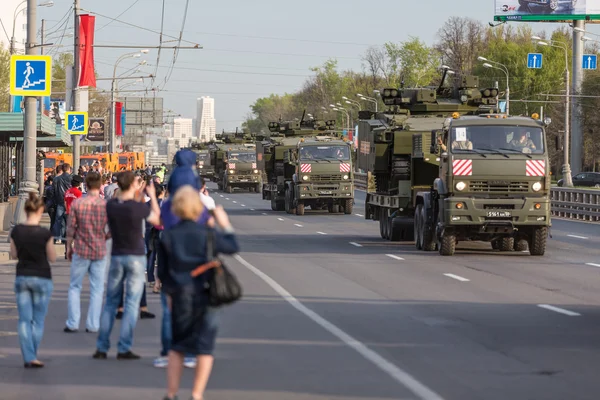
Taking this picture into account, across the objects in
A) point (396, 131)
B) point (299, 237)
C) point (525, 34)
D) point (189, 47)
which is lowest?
point (299, 237)

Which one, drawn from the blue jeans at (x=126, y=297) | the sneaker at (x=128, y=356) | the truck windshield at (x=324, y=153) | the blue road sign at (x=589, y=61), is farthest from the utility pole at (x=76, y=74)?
the blue road sign at (x=589, y=61)

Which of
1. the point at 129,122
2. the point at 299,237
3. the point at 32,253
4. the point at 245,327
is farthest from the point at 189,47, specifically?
the point at 129,122

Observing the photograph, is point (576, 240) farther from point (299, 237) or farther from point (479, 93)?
point (299, 237)

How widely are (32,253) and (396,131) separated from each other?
19.4m

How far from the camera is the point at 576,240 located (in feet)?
105

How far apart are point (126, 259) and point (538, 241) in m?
15.3

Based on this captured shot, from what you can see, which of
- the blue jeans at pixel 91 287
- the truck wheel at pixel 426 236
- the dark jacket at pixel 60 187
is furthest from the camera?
the dark jacket at pixel 60 187

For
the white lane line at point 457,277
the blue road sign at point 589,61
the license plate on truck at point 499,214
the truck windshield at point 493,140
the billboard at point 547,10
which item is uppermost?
the billboard at point 547,10

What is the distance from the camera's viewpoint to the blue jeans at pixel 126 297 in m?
11.4

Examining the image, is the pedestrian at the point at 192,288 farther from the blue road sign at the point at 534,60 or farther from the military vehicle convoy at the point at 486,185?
the blue road sign at the point at 534,60

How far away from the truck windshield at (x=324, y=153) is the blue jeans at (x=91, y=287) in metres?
32.2

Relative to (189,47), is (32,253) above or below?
below

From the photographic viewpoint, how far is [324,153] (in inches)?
1813

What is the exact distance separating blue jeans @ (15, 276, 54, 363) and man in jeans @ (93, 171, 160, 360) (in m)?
0.62
